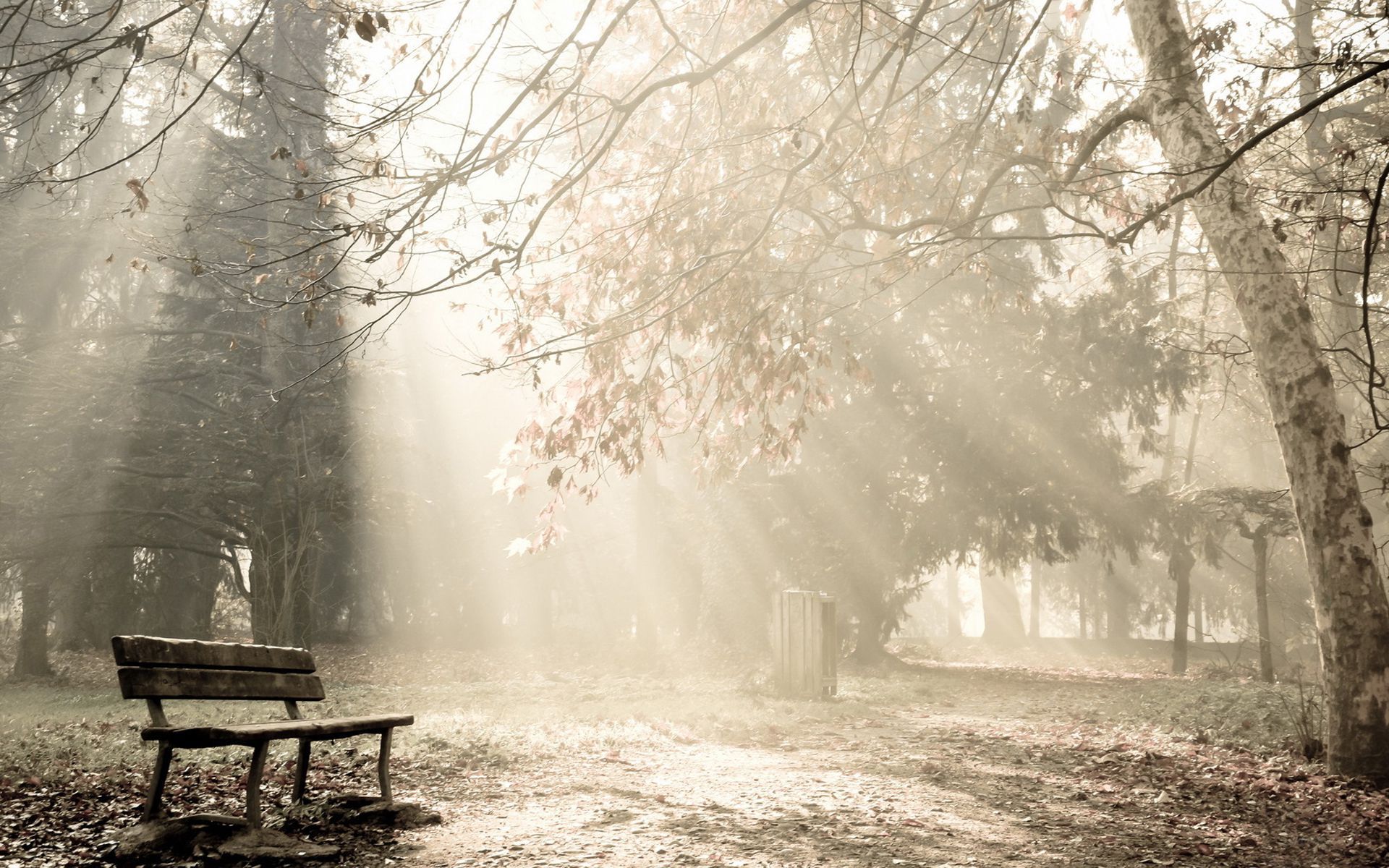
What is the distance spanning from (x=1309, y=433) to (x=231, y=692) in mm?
7108

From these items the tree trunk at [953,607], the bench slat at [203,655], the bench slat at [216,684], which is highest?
the bench slat at [203,655]

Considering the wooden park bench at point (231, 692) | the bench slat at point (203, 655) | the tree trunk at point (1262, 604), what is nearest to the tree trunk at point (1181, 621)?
the tree trunk at point (1262, 604)

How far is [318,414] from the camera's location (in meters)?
19.5

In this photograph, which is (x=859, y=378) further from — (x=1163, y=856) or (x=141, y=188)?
(x=141, y=188)

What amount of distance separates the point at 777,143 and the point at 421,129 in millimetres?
3902

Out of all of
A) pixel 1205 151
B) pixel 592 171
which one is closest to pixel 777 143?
pixel 592 171

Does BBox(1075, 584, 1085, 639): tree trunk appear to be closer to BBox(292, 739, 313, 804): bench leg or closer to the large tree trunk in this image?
the large tree trunk

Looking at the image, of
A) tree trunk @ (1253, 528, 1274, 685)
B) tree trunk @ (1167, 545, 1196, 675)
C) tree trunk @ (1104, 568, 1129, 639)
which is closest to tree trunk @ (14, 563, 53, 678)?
tree trunk @ (1253, 528, 1274, 685)

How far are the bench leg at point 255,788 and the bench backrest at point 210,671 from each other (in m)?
0.60

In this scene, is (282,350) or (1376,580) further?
(282,350)

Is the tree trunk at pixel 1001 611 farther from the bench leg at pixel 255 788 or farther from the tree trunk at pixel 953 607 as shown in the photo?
the bench leg at pixel 255 788

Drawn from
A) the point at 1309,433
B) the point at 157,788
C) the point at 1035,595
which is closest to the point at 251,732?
the point at 157,788

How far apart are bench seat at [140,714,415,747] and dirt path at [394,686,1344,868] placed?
2.27 ft

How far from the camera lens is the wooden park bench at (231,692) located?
4262mm
